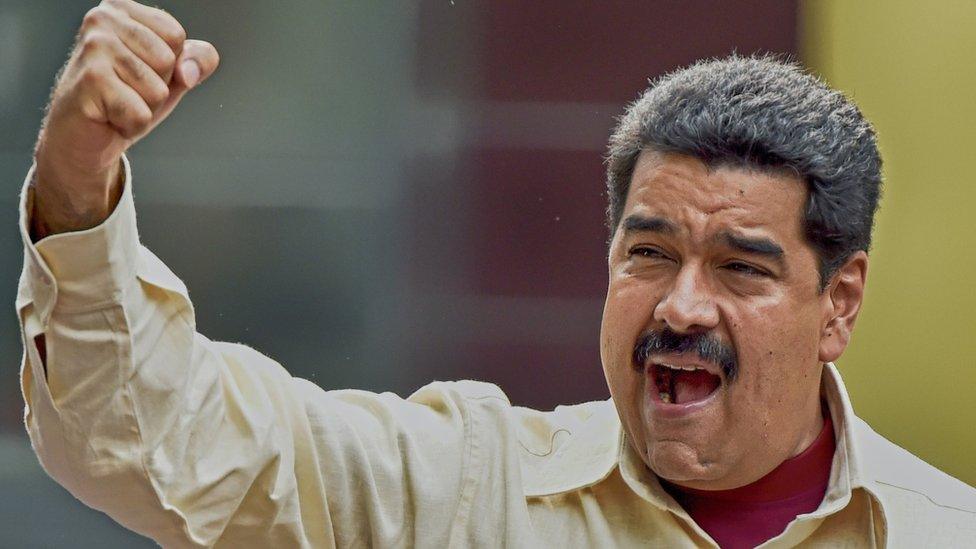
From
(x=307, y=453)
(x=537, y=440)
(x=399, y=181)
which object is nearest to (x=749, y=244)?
(x=537, y=440)

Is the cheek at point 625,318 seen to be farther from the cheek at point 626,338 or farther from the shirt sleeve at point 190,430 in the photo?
the shirt sleeve at point 190,430

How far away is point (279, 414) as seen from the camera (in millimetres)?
2201

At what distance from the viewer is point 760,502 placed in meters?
2.58

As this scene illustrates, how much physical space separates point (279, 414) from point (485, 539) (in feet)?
1.44

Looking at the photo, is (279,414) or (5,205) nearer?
(279,414)

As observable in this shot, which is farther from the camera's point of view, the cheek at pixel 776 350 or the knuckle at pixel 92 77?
the cheek at pixel 776 350

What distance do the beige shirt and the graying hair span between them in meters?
0.34

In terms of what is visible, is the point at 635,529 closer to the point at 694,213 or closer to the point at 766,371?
the point at 766,371

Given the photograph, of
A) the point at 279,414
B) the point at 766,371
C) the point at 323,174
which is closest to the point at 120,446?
the point at 279,414

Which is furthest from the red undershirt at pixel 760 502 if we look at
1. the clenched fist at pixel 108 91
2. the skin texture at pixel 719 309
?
the clenched fist at pixel 108 91

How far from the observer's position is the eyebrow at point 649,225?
8.15 ft

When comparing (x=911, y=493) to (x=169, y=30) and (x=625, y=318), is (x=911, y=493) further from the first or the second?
(x=169, y=30)

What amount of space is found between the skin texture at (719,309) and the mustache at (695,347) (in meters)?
0.01

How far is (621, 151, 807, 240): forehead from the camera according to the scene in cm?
247
